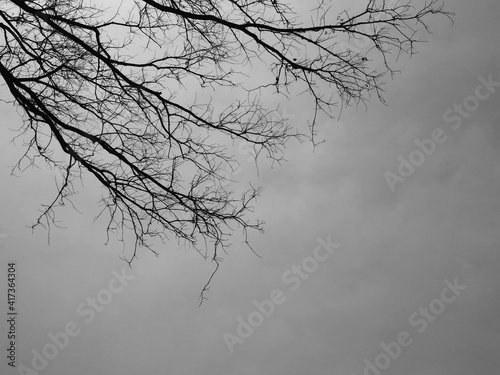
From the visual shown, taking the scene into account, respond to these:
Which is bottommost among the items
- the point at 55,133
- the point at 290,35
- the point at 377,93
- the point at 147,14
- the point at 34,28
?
the point at 377,93

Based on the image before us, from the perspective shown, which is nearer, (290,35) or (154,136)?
(290,35)

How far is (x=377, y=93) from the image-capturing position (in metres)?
5.44

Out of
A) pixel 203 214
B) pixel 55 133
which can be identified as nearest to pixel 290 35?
pixel 203 214

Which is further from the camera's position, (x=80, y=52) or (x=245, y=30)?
(x=80, y=52)

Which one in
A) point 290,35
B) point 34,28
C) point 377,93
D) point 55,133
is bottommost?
point 377,93

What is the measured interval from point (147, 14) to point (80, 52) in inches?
30.5

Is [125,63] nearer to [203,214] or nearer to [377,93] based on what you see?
[203,214]

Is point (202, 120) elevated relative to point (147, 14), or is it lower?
lower

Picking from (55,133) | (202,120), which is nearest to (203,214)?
(202,120)

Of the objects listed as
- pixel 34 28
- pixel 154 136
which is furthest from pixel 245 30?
pixel 34 28

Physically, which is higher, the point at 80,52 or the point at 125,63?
the point at 80,52

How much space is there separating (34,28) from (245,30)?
7.19 feet

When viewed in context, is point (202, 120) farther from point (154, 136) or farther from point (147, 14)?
point (147, 14)

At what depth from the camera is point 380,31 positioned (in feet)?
17.1
